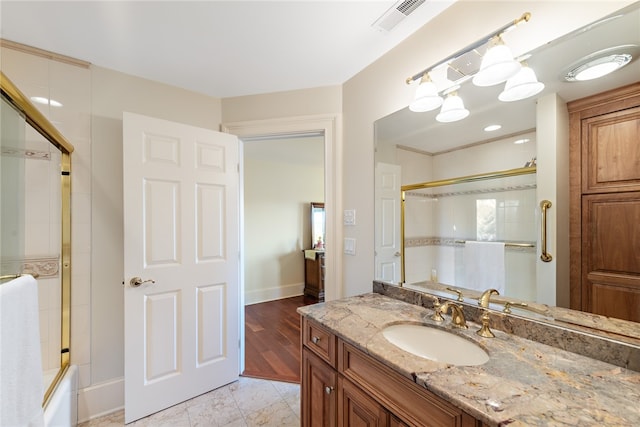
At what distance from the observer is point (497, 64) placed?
102cm

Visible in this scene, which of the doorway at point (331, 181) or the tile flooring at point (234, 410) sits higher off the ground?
the doorway at point (331, 181)

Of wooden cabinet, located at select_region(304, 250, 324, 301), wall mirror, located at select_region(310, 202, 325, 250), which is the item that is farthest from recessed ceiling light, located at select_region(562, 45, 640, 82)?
wall mirror, located at select_region(310, 202, 325, 250)

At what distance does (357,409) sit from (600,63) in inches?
59.7

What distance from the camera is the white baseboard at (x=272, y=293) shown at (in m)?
4.06

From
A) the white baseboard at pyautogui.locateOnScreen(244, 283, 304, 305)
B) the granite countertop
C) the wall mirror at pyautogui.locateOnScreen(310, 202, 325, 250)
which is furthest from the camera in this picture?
the wall mirror at pyautogui.locateOnScreen(310, 202, 325, 250)

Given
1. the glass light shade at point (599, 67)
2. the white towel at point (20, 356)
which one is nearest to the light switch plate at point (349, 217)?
the glass light shade at point (599, 67)

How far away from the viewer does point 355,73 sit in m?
1.82

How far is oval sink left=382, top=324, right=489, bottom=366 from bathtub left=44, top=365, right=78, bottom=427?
165 centimetres

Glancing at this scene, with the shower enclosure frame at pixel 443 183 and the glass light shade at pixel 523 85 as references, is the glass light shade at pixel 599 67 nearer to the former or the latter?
the glass light shade at pixel 523 85

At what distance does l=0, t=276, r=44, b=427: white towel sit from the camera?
81 centimetres

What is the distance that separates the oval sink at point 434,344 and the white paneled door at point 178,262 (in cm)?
140

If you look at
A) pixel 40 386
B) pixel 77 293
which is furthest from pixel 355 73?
pixel 77 293

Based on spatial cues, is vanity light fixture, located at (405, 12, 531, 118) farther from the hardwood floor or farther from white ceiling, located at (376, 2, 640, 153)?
the hardwood floor

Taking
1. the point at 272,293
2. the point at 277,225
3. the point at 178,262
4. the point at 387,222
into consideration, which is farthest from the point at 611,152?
the point at 272,293
